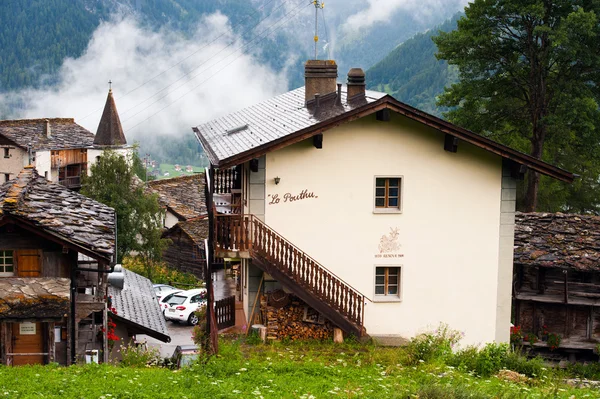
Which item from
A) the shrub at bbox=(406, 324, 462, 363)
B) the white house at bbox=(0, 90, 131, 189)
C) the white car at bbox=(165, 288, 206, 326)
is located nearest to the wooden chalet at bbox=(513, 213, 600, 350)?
the shrub at bbox=(406, 324, 462, 363)

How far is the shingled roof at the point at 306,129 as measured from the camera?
65.0ft

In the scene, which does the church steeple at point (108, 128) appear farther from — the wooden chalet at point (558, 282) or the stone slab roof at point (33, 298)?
the stone slab roof at point (33, 298)

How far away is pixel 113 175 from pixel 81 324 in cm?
2337

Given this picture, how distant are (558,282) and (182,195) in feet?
133

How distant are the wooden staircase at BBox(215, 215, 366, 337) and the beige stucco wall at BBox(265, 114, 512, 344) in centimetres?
80

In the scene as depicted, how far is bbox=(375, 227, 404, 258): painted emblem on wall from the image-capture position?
21.2 m

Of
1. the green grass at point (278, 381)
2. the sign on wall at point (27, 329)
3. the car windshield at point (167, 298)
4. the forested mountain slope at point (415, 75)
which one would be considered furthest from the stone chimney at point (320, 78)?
the forested mountain slope at point (415, 75)

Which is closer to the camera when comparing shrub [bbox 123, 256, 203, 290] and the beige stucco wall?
the beige stucco wall

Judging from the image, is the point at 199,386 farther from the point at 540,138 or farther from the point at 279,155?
the point at 540,138

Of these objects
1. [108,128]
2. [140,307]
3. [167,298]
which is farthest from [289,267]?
[108,128]

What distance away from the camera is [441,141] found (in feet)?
70.0

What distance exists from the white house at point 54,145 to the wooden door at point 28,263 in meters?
50.1

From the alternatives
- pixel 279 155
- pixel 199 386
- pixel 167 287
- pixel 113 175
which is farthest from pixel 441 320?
pixel 113 175

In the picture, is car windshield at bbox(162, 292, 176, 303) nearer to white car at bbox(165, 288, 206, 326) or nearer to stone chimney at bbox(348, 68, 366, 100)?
white car at bbox(165, 288, 206, 326)
